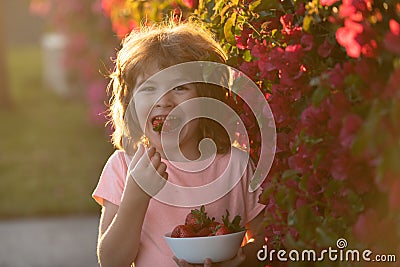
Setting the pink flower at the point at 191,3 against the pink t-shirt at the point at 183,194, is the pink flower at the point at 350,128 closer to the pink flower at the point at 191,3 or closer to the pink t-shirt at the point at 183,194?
the pink t-shirt at the point at 183,194

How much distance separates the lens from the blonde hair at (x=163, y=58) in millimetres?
2965

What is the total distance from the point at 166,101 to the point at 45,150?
7064 millimetres

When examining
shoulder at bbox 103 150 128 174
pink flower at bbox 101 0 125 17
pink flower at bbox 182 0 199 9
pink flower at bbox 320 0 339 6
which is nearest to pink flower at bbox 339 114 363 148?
pink flower at bbox 320 0 339 6

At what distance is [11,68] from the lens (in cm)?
1702

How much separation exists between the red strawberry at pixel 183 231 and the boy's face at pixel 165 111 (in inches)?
12.0

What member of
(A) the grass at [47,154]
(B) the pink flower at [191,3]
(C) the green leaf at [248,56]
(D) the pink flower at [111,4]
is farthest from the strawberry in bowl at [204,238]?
(A) the grass at [47,154]

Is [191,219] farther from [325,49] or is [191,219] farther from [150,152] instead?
[325,49]

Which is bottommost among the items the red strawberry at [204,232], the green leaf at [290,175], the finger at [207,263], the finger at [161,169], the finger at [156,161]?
the finger at [207,263]

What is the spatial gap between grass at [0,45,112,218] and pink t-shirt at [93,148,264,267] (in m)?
4.15

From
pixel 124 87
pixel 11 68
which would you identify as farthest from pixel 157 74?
pixel 11 68

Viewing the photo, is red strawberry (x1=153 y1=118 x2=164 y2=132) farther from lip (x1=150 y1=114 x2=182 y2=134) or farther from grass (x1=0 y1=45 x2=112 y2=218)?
grass (x1=0 y1=45 x2=112 y2=218)

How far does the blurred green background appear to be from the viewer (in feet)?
24.0

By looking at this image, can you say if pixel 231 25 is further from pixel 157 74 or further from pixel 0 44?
pixel 0 44

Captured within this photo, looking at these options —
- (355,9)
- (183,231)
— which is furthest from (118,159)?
(355,9)
